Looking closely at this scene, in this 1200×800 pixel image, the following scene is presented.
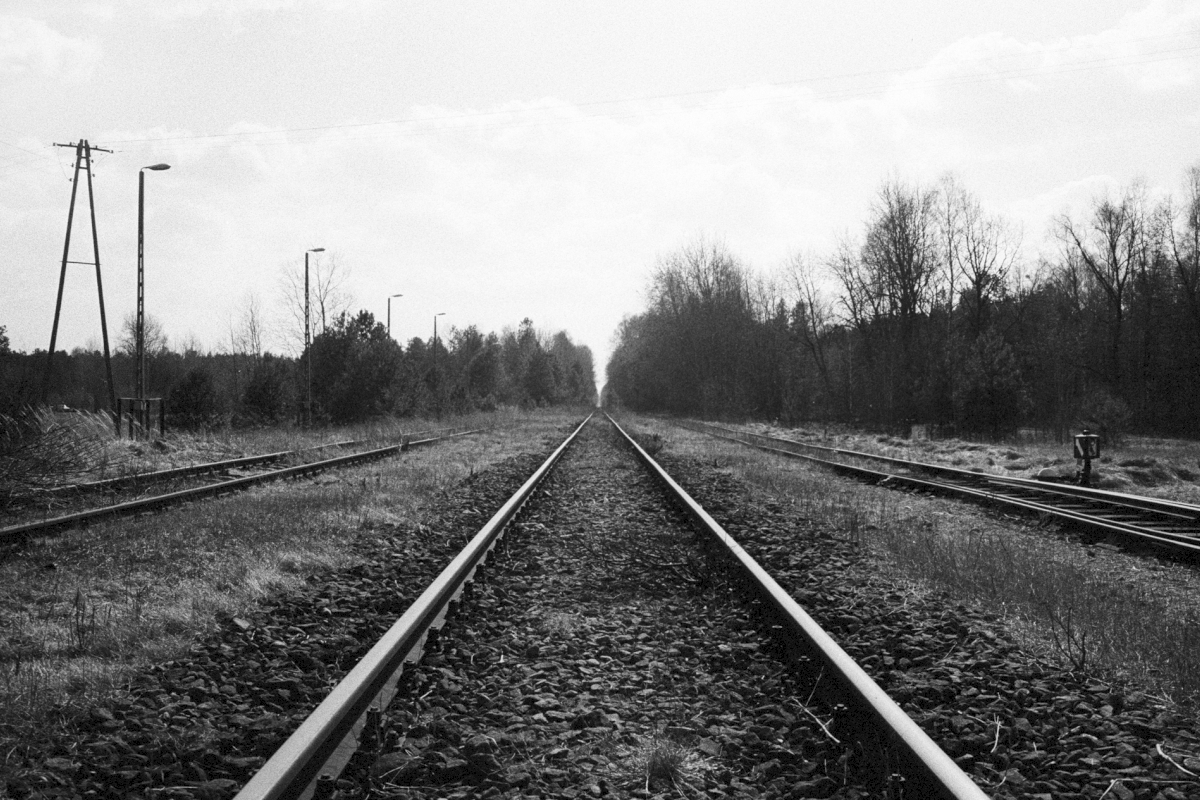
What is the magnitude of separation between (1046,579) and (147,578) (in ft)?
22.6

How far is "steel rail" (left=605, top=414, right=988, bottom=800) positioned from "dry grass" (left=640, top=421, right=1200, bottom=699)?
1283mm

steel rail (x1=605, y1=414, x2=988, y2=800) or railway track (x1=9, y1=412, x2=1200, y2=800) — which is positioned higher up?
steel rail (x1=605, y1=414, x2=988, y2=800)

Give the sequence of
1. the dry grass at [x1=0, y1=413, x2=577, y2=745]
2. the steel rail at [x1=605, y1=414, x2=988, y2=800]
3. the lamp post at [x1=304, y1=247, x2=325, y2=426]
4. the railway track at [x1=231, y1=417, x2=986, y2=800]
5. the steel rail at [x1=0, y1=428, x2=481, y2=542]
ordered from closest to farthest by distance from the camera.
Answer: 1. the steel rail at [x1=605, y1=414, x2=988, y2=800]
2. the railway track at [x1=231, y1=417, x2=986, y2=800]
3. the dry grass at [x1=0, y1=413, x2=577, y2=745]
4. the steel rail at [x1=0, y1=428, x2=481, y2=542]
5. the lamp post at [x1=304, y1=247, x2=325, y2=426]

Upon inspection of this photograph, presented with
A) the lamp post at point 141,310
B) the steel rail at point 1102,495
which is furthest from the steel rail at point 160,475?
the steel rail at point 1102,495

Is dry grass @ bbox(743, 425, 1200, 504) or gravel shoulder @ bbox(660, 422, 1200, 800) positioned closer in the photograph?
gravel shoulder @ bbox(660, 422, 1200, 800)

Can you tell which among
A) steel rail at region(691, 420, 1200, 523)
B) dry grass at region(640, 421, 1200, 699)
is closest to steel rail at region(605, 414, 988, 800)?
dry grass at region(640, 421, 1200, 699)

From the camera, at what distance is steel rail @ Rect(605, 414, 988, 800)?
8.51 feet

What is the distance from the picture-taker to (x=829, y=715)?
348 centimetres

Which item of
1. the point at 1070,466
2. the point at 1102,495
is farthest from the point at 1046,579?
the point at 1070,466

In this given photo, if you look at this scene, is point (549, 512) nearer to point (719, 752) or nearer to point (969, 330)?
point (719, 752)

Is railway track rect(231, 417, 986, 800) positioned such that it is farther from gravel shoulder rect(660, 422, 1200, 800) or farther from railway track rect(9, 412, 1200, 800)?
gravel shoulder rect(660, 422, 1200, 800)

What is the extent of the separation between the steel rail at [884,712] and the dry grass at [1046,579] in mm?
1283

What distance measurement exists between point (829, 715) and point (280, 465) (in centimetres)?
1509

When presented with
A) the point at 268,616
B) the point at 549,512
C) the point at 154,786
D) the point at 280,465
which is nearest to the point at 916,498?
the point at 549,512
